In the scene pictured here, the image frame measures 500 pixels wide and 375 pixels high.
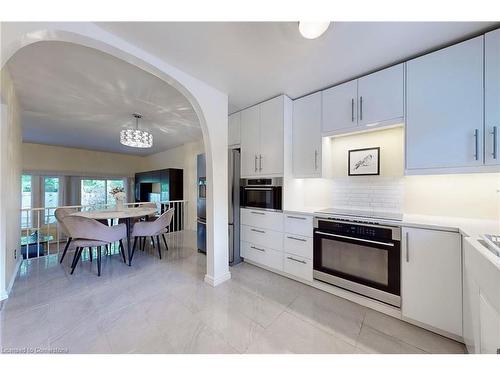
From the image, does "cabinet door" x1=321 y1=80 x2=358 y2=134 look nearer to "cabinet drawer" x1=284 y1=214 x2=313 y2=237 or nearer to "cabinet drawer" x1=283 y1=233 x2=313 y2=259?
"cabinet drawer" x1=284 y1=214 x2=313 y2=237

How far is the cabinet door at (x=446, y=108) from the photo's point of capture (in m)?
1.38

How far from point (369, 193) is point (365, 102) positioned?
1.02m

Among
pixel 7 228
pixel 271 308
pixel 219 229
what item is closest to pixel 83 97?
pixel 7 228

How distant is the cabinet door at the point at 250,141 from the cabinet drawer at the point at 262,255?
1.02m

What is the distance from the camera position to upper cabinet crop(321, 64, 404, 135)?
5.56 feet

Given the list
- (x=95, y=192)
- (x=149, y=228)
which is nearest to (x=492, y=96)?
(x=149, y=228)

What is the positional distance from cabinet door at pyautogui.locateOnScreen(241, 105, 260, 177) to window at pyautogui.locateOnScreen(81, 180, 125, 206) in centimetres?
620

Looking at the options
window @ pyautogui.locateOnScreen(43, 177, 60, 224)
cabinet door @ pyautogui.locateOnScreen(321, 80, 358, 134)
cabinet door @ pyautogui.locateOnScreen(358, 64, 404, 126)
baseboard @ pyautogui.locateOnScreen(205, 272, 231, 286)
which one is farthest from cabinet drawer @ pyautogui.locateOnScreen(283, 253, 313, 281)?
window @ pyautogui.locateOnScreen(43, 177, 60, 224)

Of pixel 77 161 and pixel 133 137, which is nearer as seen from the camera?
pixel 133 137

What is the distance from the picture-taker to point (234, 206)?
2.68m

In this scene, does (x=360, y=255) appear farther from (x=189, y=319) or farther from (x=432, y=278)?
(x=189, y=319)

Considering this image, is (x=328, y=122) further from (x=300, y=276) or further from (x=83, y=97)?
(x=83, y=97)

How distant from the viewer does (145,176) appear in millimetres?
6215

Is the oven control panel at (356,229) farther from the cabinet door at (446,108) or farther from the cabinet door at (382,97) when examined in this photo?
the cabinet door at (382,97)
